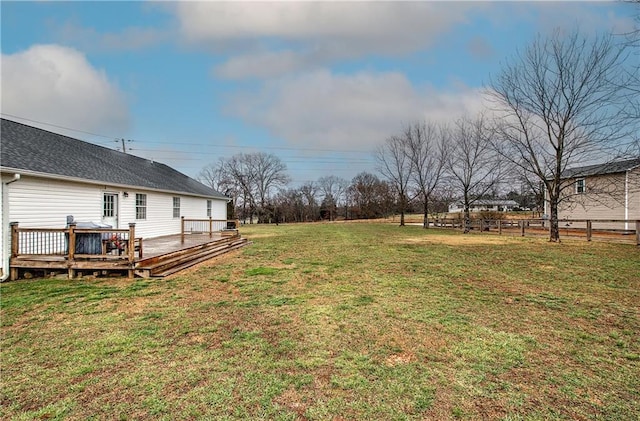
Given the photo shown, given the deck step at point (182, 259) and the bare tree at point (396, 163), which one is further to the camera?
the bare tree at point (396, 163)

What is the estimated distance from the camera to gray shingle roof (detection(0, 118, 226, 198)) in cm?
834

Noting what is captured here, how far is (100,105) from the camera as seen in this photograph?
68.8 feet

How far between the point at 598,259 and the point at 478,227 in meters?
13.1

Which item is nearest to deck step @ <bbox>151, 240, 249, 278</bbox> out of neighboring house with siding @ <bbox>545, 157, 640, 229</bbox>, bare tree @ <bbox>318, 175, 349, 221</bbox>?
neighboring house with siding @ <bbox>545, 157, 640, 229</bbox>

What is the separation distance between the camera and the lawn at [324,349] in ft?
7.80

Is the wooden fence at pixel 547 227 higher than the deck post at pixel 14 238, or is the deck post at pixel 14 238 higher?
the deck post at pixel 14 238

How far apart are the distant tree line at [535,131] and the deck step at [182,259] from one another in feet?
43.4

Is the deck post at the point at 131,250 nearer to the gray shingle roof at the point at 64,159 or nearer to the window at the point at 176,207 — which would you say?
the gray shingle roof at the point at 64,159

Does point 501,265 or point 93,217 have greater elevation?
point 93,217

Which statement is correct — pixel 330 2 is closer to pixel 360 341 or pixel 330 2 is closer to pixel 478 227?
pixel 360 341

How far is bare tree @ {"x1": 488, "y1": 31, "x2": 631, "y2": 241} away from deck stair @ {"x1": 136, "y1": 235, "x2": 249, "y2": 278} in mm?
14570

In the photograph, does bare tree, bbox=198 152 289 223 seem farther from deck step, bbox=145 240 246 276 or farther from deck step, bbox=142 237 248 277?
deck step, bbox=145 240 246 276

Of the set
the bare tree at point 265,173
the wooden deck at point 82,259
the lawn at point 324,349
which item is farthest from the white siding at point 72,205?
the bare tree at point 265,173

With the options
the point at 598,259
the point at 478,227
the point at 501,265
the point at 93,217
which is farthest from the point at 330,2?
the point at 478,227
